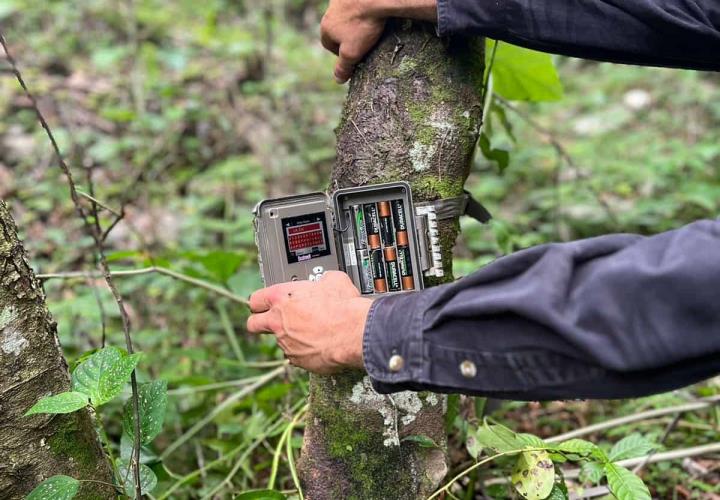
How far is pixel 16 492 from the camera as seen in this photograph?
4.27 feet

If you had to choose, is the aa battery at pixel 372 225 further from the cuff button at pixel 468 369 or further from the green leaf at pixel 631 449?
the green leaf at pixel 631 449

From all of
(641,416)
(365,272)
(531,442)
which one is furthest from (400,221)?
(641,416)

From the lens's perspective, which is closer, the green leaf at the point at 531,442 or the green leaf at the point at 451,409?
the green leaf at the point at 531,442

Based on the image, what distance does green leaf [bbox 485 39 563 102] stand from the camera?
6.36 ft

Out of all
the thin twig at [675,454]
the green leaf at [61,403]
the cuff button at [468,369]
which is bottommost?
the thin twig at [675,454]

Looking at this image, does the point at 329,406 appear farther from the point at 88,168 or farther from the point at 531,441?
the point at 88,168

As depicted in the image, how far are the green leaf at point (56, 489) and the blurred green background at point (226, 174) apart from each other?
1.36 feet

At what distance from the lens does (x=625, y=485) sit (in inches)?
52.6

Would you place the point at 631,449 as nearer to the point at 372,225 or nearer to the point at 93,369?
the point at 372,225

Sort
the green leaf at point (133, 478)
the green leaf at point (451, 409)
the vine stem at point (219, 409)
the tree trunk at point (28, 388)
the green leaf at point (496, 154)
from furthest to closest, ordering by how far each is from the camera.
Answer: the vine stem at point (219, 409) → the green leaf at point (496, 154) → the green leaf at point (451, 409) → the green leaf at point (133, 478) → the tree trunk at point (28, 388)

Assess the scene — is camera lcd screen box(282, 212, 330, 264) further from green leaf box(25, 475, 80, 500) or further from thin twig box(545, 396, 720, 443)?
thin twig box(545, 396, 720, 443)

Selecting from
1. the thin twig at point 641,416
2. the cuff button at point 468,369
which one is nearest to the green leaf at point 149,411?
the cuff button at point 468,369

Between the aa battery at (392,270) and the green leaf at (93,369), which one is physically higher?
the aa battery at (392,270)

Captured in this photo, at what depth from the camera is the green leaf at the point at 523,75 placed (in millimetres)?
1938
